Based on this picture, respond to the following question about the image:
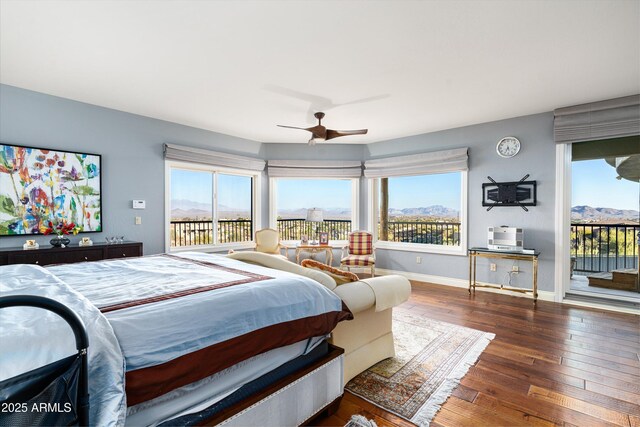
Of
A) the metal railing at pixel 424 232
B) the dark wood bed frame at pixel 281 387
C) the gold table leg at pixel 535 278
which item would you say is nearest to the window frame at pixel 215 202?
the metal railing at pixel 424 232

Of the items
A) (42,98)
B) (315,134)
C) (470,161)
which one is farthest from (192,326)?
(470,161)

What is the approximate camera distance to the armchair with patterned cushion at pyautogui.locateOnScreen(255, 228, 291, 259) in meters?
5.32

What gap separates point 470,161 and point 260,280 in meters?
4.22

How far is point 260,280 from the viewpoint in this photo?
1.78 meters

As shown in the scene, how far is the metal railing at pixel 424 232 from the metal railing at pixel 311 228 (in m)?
0.75

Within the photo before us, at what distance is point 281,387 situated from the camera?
1509 millimetres

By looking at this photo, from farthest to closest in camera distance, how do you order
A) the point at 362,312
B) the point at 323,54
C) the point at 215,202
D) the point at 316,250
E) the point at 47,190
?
the point at 316,250 < the point at 215,202 < the point at 47,190 < the point at 323,54 < the point at 362,312

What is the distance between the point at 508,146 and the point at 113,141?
5364 mm

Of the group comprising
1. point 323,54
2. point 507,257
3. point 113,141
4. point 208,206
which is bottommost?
point 507,257

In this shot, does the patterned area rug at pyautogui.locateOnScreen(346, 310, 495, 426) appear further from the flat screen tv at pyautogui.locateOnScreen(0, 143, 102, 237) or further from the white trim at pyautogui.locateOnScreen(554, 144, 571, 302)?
the flat screen tv at pyautogui.locateOnScreen(0, 143, 102, 237)

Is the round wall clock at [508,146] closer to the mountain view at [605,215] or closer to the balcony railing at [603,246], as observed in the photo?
the mountain view at [605,215]

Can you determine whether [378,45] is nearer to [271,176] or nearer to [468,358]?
[468,358]

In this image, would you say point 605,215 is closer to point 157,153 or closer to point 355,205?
point 355,205

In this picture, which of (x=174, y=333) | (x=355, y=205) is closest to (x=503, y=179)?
(x=355, y=205)
